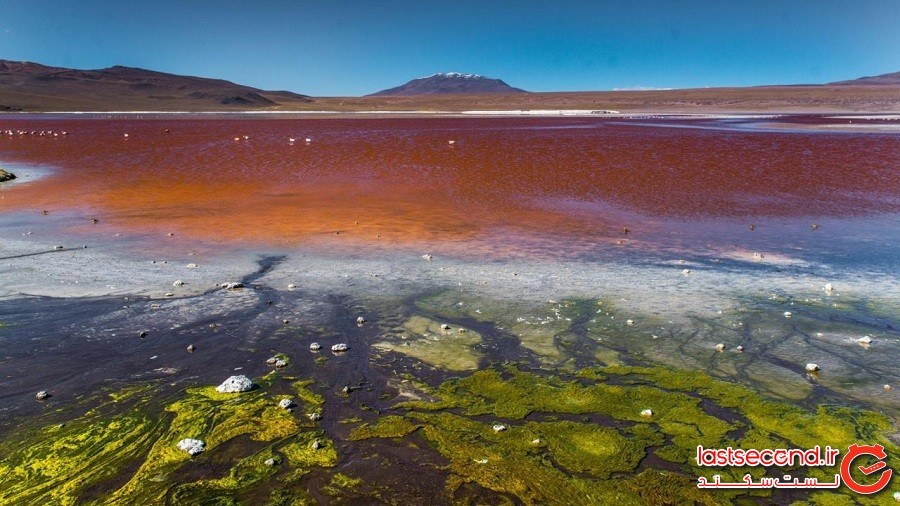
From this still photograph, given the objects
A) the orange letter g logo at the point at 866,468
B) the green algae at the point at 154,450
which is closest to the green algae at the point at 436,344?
the green algae at the point at 154,450

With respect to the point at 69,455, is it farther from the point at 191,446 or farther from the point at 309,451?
the point at 309,451

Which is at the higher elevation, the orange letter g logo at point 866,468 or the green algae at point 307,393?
the orange letter g logo at point 866,468

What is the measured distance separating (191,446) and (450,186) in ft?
51.2

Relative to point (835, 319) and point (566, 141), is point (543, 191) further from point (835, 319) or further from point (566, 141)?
point (566, 141)

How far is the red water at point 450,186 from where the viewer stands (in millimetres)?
14164

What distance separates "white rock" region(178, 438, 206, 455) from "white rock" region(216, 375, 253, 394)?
33.8 inches

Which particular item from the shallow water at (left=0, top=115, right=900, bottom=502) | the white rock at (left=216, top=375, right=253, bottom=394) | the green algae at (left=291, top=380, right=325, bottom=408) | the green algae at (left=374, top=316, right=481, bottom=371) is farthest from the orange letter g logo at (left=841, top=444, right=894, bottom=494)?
the white rock at (left=216, top=375, right=253, bottom=394)

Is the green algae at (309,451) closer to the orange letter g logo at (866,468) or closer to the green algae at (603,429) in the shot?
the green algae at (603,429)

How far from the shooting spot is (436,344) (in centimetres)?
725

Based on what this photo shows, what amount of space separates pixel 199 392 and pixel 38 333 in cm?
292

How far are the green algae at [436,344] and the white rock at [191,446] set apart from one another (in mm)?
2436

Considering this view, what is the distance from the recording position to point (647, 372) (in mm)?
6465

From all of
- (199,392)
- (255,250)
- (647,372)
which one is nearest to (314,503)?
(199,392)

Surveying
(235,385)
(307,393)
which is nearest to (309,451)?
(307,393)
